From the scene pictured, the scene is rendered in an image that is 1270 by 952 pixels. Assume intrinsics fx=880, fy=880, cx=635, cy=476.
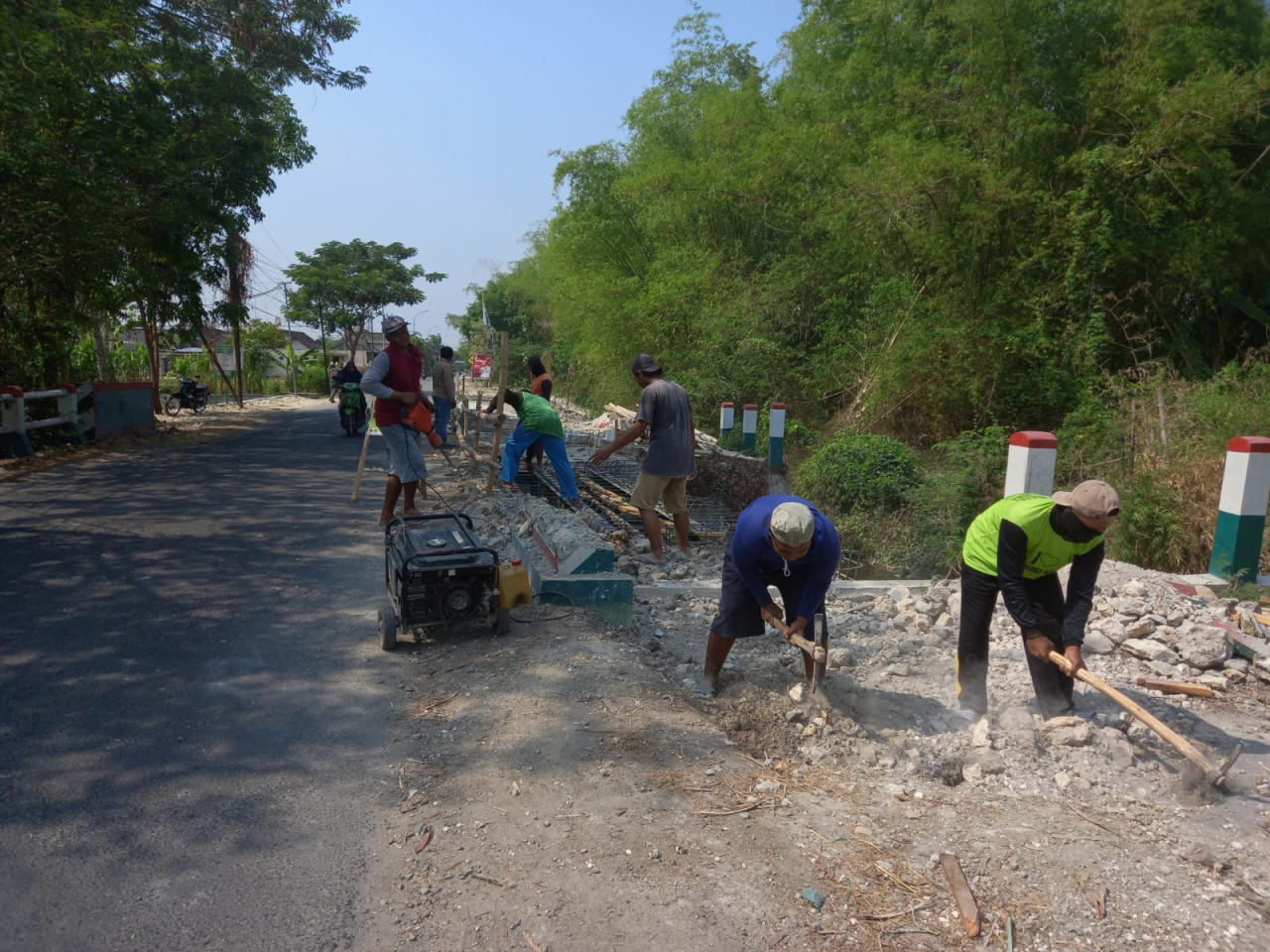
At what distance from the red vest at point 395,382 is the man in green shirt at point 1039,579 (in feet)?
16.0

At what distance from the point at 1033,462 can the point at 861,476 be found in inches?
146

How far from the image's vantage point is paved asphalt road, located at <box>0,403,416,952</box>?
9.51 ft

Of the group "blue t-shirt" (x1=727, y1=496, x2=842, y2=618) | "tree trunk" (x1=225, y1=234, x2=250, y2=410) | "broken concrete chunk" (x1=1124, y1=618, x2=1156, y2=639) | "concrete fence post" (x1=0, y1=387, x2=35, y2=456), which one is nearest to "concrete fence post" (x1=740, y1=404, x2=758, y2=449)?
"broken concrete chunk" (x1=1124, y1=618, x2=1156, y2=639)

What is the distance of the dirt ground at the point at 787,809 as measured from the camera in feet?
9.51

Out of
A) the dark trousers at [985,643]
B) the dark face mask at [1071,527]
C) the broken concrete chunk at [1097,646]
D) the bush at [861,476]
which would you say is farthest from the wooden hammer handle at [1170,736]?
the bush at [861,476]

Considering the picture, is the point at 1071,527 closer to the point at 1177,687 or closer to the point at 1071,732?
the point at 1071,732

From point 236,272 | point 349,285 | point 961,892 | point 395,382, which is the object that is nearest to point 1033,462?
point 961,892

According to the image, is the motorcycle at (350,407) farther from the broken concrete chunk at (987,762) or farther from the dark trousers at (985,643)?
the broken concrete chunk at (987,762)

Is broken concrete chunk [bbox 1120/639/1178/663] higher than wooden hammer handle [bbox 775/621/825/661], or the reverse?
wooden hammer handle [bbox 775/621/825/661]

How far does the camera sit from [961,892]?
303 cm

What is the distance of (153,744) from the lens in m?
3.93

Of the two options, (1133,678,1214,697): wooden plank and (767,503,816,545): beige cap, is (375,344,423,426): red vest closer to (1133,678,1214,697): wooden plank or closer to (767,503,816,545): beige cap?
(767,503,816,545): beige cap

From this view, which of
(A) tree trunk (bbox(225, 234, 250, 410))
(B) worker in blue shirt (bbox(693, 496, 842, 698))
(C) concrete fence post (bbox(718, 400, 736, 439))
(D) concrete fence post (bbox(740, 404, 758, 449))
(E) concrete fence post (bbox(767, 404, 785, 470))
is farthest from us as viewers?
(A) tree trunk (bbox(225, 234, 250, 410))

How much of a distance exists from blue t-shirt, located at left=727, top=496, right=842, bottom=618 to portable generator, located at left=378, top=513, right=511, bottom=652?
60.5 inches
